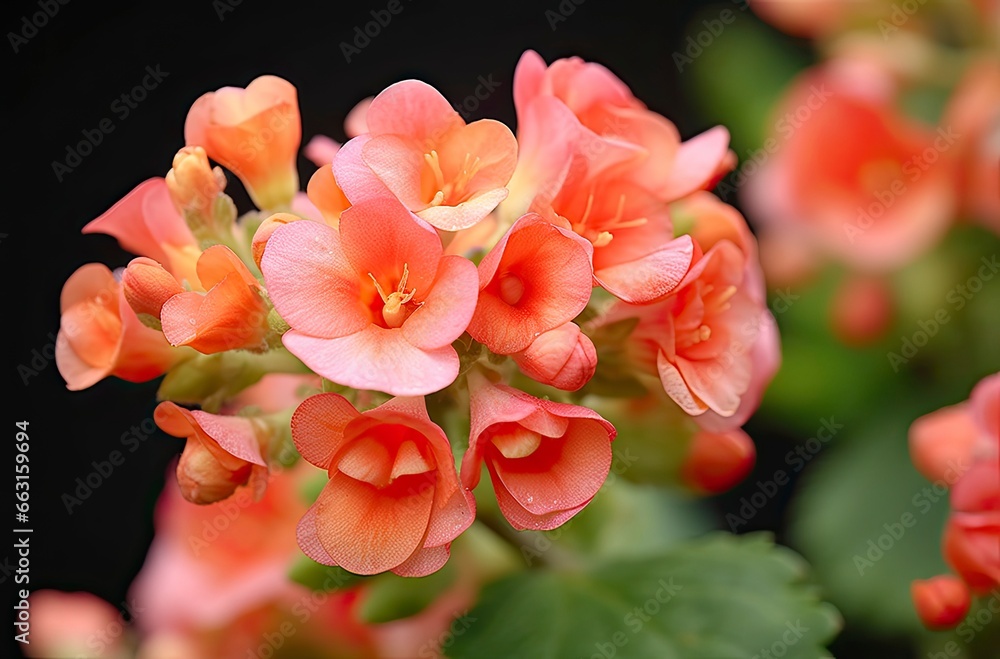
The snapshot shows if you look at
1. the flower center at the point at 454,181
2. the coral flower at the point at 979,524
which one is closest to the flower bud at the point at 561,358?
the flower center at the point at 454,181

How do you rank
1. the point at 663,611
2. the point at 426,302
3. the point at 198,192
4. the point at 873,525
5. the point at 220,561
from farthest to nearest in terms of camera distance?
the point at 873,525 → the point at 220,561 → the point at 663,611 → the point at 198,192 → the point at 426,302

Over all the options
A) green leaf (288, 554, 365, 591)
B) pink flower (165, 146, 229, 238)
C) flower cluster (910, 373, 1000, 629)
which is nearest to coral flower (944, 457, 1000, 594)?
flower cluster (910, 373, 1000, 629)

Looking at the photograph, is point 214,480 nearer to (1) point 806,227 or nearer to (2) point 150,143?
(1) point 806,227

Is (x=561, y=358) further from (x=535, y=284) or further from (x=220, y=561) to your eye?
(x=220, y=561)

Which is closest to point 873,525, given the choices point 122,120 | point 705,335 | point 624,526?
point 624,526

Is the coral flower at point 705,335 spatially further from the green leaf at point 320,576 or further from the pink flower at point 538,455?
the green leaf at point 320,576

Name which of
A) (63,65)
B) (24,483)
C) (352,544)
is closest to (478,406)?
(352,544)

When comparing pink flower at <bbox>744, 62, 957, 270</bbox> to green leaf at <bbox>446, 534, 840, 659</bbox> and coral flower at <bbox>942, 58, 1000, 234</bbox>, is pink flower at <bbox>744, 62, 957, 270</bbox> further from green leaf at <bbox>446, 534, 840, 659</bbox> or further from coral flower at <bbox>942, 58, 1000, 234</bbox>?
green leaf at <bbox>446, 534, 840, 659</bbox>
